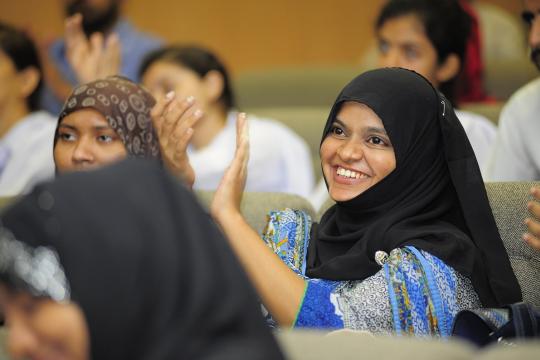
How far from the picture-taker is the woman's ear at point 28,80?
3.46 metres

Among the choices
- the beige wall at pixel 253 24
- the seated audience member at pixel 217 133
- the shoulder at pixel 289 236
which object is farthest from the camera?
the beige wall at pixel 253 24

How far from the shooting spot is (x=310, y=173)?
3.22 m

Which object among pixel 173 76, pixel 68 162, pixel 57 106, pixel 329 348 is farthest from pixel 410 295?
pixel 57 106

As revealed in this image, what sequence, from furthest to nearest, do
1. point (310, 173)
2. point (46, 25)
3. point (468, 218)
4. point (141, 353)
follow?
point (46, 25)
point (310, 173)
point (468, 218)
point (141, 353)

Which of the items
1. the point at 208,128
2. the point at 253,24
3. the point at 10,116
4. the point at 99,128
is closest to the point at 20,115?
the point at 10,116

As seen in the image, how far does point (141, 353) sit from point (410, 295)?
2.72 ft

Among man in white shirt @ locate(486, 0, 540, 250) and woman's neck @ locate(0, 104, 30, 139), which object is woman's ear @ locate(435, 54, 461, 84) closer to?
man in white shirt @ locate(486, 0, 540, 250)

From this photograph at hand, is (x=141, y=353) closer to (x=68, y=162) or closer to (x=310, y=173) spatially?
(x=68, y=162)

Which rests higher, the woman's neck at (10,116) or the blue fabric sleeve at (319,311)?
the woman's neck at (10,116)

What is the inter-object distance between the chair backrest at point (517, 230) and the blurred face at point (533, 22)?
2.15 ft

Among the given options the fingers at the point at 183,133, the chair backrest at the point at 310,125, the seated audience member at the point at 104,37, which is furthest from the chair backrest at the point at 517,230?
the seated audience member at the point at 104,37

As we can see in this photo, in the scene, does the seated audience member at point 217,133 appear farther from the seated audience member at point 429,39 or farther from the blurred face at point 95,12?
the blurred face at point 95,12

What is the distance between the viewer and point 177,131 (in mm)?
2252

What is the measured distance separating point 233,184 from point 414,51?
1373mm
